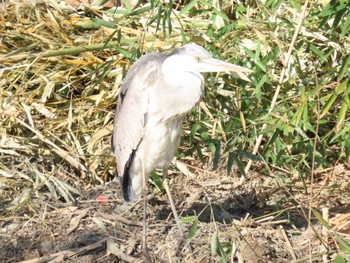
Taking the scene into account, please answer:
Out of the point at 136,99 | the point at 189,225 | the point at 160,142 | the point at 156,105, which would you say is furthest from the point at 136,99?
the point at 189,225

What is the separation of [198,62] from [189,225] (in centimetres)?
93

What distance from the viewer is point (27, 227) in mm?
4664

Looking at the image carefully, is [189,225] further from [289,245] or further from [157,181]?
[289,245]

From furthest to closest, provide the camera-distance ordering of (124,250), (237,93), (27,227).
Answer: (237,93) → (27,227) → (124,250)

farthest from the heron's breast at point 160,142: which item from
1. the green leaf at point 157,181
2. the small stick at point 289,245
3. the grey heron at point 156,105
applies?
the small stick at point 289,245

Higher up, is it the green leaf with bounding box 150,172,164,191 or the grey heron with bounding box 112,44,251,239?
the grey heron with bounding box 112,44,251,239

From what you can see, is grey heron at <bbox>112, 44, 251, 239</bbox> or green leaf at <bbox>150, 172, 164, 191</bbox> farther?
green leaf at <bbox>150, 172, 164, 191</bbox>

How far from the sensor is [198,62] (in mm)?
4414

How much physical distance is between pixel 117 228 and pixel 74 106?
1.28 meters

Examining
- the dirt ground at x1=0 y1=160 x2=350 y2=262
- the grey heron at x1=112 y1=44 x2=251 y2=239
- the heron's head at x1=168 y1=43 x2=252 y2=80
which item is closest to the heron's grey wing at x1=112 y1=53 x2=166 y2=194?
the grey heron at x1=112 y1=44 x2=251 y2=239

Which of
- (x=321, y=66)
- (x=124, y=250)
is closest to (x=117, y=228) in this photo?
(x=124, y=250)

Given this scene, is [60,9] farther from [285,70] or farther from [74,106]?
[285,70]

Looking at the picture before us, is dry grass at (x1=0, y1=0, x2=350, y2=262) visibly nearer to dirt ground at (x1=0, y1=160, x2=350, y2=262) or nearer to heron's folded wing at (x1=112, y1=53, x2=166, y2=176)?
dirt ground at (x1=0, y1=160, x2=350, y2=262)

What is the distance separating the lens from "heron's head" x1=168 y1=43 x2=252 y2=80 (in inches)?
172
